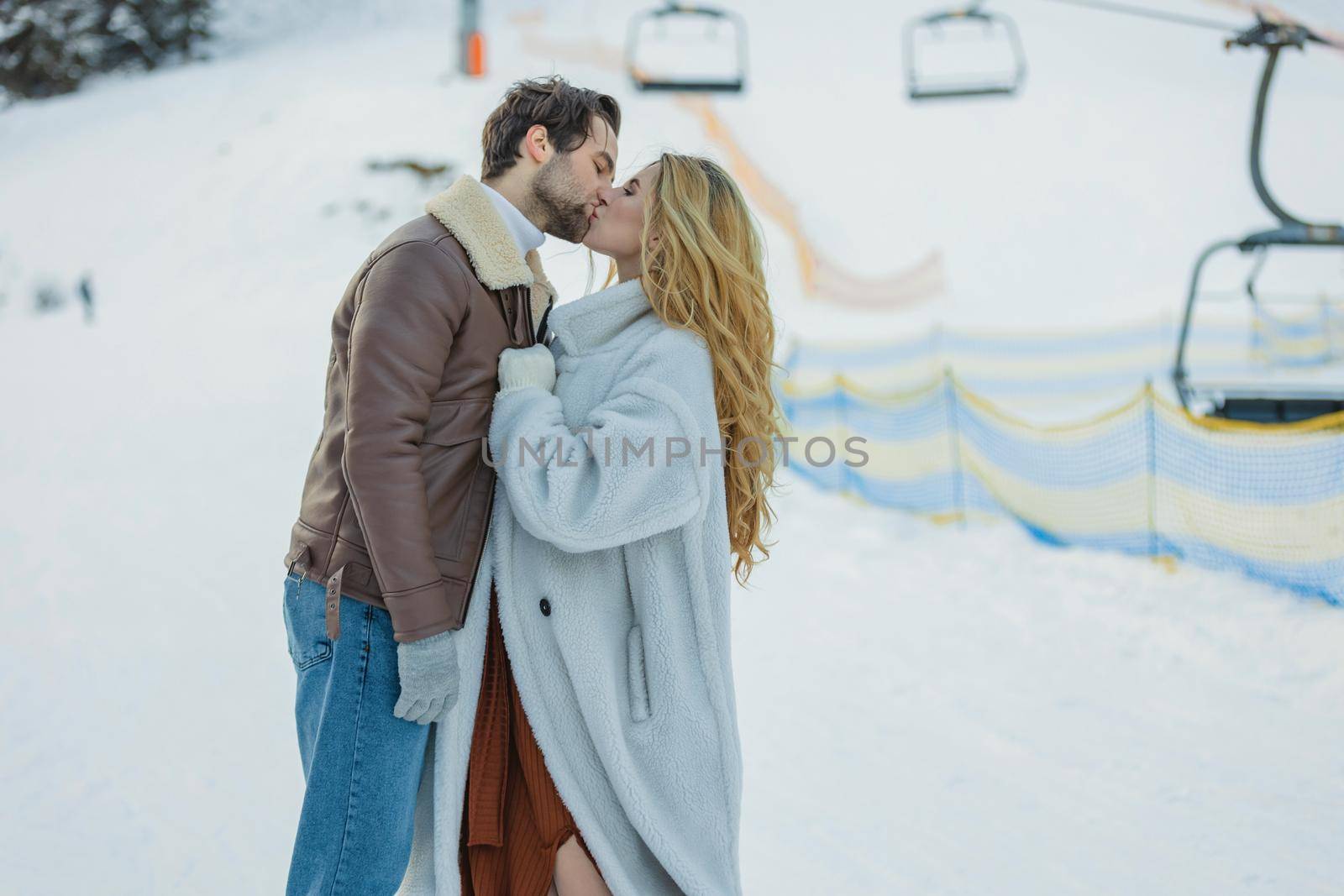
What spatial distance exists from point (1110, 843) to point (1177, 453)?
4173mm

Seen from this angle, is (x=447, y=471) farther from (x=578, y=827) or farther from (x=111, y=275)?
(x=111, y=275)

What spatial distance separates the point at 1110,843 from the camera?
3.09 metres

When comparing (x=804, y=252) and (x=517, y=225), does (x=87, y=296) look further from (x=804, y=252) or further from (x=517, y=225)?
(x=517, y=225)

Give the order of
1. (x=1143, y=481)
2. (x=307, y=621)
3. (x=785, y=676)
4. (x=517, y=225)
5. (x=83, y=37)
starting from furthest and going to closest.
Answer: (x=83, y=37), (x=1143, y=481), (x=785, y=676), (x=517, y=225), (x=307, y=621)

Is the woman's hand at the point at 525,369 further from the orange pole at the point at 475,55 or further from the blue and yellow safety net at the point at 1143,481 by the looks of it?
the orange pole at the point at 475,55

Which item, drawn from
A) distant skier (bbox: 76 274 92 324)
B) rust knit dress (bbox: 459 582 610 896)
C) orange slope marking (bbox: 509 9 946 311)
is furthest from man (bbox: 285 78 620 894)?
orange slope marking (bbox: 509 9 946 311)

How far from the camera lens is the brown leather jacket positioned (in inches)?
66.4

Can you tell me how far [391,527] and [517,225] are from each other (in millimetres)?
690

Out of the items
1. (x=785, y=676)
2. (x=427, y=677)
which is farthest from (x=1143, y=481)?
(x=427, y=677)

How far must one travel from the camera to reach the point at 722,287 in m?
1.93

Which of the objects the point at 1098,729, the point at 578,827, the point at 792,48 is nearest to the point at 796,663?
the point at 1098,729

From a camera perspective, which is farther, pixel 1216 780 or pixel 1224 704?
pixel 1224 704

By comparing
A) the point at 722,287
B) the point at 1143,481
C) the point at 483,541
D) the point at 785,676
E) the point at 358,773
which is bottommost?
the point at 785,676

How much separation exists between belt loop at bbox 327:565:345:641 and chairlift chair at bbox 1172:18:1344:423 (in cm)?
533
